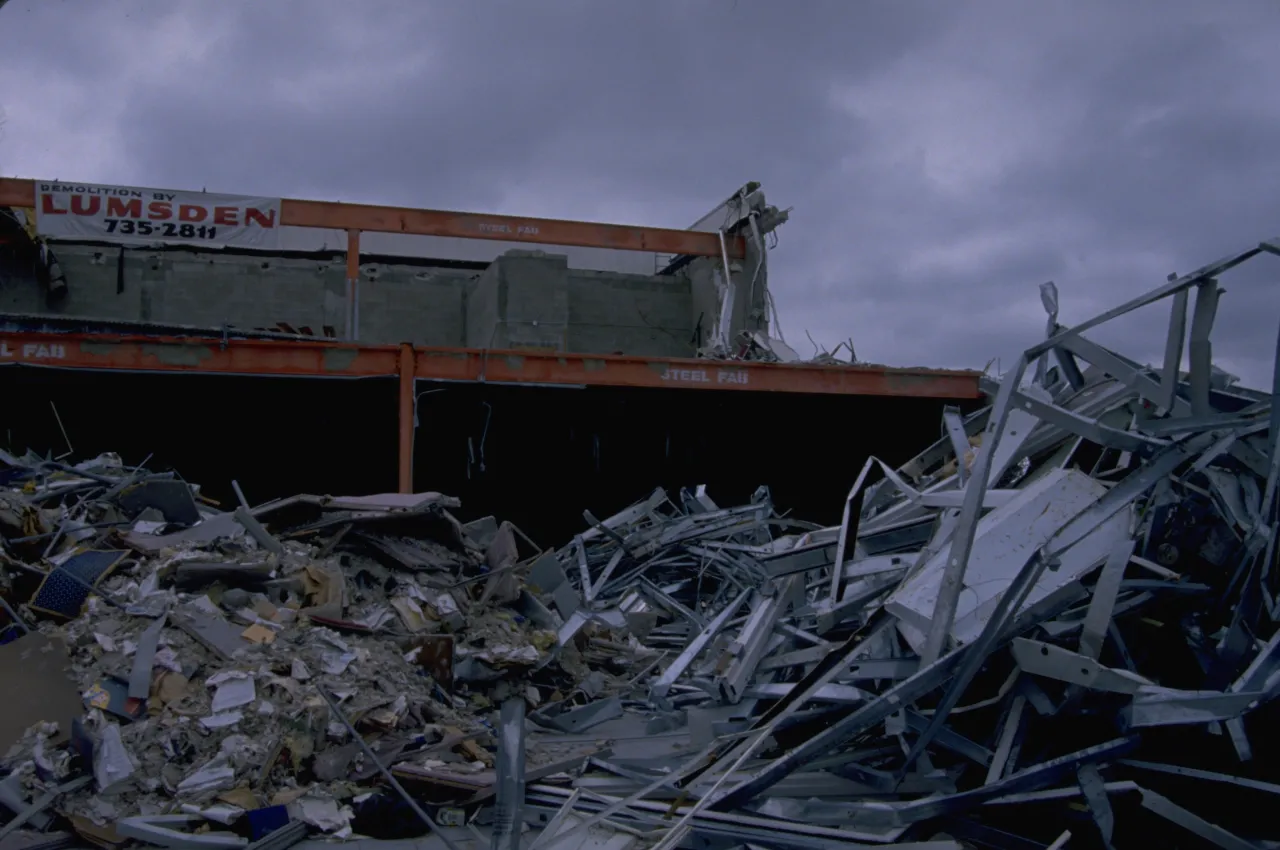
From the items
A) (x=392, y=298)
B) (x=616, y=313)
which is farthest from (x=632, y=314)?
(x=392, y=298)

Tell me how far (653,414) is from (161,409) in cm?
667

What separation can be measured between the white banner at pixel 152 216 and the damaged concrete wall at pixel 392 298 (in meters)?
3.45

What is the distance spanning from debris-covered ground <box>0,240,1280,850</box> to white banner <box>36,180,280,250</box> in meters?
8.20

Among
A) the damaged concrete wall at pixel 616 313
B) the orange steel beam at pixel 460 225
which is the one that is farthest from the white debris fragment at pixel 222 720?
the damaged concrete wall at pixel 616 313

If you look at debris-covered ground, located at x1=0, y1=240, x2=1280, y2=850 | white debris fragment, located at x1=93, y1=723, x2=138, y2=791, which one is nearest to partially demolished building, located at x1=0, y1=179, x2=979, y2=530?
debris-covered ground, located at x1=0, y1=240, x2=1280, y2=850

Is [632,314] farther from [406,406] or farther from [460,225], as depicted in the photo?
[406,406]

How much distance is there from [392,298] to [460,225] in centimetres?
434

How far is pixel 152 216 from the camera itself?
1391 cm

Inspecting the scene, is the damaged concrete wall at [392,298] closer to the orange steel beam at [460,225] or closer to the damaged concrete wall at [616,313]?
the damaged concrete wall at [616,313]

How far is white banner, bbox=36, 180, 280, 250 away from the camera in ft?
44.5

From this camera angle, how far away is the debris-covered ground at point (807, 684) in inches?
151

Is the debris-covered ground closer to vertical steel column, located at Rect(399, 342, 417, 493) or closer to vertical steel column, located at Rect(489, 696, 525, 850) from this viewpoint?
vertical steel column, located at Rect(489, 696, 525, 850)

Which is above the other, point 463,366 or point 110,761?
point 463,366

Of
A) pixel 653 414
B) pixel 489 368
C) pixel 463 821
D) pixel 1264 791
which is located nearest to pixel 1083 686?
pixel 1264 791
